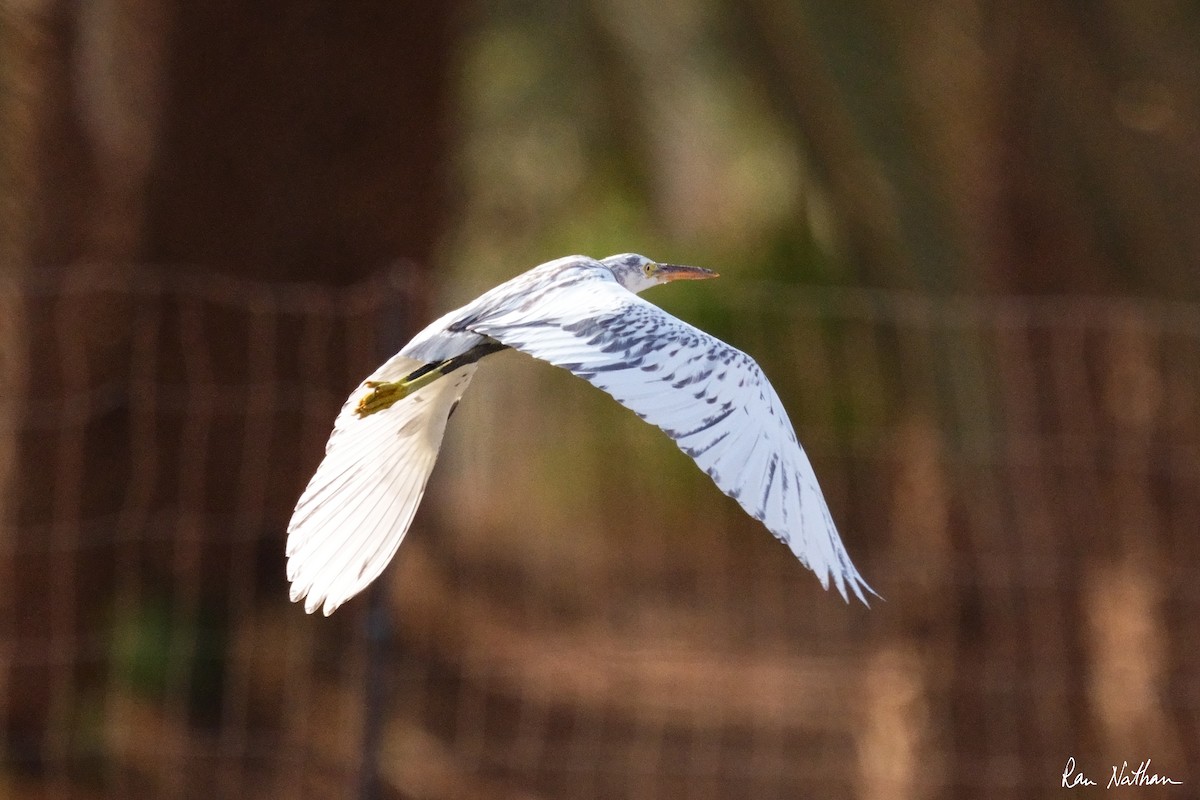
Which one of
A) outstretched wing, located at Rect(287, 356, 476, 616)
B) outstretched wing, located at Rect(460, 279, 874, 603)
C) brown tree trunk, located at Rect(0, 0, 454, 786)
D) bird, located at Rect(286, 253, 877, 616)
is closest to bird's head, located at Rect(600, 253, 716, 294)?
bird, located at Rect(286, 253, 877, 616)

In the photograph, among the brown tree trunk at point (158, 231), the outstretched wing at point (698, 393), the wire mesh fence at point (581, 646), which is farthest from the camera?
the brown tree trunk at point (158, 231)

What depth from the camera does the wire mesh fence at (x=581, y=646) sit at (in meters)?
5.12

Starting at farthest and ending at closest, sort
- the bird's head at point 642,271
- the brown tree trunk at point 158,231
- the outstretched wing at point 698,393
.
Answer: the brown tree trunk at point 158,231 → the bird's head at point 642,271 → the outstretched wing at point 698,393

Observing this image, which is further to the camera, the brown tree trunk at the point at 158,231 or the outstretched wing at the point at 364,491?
the brown tree trunk at the point at 158,231

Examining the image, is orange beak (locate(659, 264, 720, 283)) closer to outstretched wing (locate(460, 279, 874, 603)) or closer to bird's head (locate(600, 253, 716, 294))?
bird's head (locate(600, 253, 716, 294))

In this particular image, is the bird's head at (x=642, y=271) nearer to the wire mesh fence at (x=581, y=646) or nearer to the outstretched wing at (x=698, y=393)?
the wire mesh fence at (x=581, y=646)

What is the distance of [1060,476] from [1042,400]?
257 millimetres

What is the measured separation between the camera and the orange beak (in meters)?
4.33

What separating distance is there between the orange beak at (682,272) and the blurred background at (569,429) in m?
0.59

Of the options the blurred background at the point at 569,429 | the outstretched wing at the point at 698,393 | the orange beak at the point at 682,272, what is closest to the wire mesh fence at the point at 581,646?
the blurred background at the point at 569,429

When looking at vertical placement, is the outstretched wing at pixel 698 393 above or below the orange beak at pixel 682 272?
below

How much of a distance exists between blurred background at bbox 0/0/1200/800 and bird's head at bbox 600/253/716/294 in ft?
1.96

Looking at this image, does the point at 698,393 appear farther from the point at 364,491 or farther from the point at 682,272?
the point at 682,272

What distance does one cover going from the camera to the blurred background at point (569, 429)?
5.20 meters
